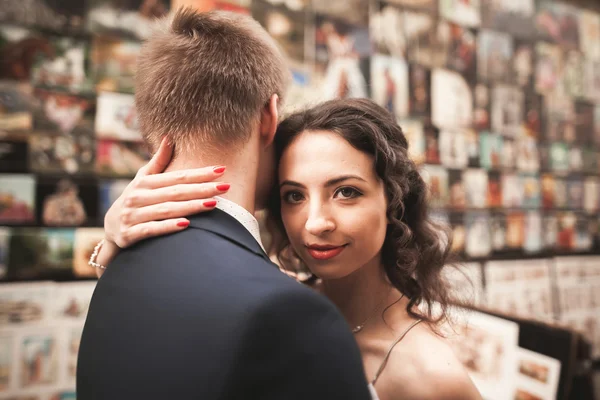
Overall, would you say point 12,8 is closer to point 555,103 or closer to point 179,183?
point 179,183

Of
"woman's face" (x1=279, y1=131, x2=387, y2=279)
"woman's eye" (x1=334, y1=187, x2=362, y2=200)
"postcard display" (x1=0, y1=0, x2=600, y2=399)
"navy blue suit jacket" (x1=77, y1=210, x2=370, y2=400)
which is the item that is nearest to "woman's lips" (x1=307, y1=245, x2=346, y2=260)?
"woman's face" (x1=279, y1=131, x2=387, y2=279)

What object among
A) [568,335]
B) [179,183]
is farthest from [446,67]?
[179,183]

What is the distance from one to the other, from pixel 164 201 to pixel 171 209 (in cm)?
3

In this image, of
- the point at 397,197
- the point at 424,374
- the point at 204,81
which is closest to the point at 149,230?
the point at 204,81

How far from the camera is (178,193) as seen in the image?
2.76ft

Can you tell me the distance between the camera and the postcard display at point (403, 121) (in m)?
1.88

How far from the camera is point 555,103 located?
3518 millimetres

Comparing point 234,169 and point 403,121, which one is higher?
point 403,121

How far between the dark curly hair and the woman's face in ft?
0.12

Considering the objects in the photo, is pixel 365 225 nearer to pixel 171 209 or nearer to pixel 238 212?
pixel 238 212

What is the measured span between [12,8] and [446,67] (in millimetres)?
2489

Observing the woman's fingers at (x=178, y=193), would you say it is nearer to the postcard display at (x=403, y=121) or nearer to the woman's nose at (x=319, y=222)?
the woman's nose at (x=319, y=222)

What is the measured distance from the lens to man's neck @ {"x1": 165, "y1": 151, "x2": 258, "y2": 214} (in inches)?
35.3

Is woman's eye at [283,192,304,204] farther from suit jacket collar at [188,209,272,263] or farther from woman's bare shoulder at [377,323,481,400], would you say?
woman's bare shoulder at [377,323,481,400]
